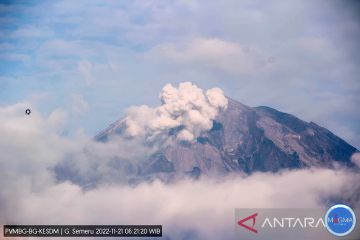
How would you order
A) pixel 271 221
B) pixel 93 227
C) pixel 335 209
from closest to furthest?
pixel 335 209 < pixel 93 227 < pixel 271 221

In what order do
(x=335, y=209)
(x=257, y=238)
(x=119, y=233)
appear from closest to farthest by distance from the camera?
(x=335, y=209), (x=119, y=233), (x=257, y=238)

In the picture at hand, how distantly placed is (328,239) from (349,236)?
4929 mm

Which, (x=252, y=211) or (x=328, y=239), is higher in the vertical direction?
(x=252, y=211)

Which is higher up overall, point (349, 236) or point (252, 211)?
point (252, 211)

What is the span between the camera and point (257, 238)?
123m

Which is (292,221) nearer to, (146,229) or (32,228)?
(146,229)

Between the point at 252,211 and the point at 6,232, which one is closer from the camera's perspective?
the point at 6,232

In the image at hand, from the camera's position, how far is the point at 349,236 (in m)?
59.2

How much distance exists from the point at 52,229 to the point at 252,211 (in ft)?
90.3

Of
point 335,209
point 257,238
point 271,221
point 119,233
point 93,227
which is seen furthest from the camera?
point 257,238

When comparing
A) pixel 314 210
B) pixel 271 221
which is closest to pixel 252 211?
pixel 271 221

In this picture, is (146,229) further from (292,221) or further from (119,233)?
(292,221)

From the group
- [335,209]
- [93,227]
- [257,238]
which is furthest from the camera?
[257,238]

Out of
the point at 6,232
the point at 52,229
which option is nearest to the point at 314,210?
the point at 52,229
